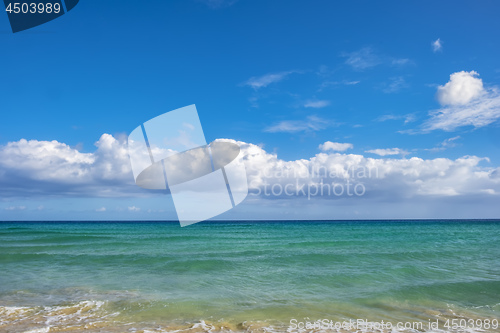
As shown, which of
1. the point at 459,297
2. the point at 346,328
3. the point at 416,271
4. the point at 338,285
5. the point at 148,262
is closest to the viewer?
the point at 346,328

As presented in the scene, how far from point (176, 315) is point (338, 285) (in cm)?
526

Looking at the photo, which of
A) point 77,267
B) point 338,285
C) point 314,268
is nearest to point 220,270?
point 314,268

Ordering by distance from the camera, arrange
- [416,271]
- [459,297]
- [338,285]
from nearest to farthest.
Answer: [459,297] < [338,285] < [416,271]

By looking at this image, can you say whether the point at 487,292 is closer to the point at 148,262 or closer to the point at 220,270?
the point at 220,270

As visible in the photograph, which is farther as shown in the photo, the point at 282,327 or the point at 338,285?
the point at 338,285

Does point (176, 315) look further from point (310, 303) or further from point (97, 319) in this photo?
point (310, 303)

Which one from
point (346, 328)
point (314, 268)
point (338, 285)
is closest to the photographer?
point (346, 328)

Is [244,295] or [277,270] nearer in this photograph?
[244,295]


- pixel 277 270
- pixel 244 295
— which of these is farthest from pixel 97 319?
pixel 277 270

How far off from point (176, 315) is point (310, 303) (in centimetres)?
331

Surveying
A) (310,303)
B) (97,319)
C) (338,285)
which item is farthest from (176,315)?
(338,285)

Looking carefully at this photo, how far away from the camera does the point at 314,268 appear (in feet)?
41.2

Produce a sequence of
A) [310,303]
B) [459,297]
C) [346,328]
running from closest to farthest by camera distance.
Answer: [346,328] < [310,303] < [459,297]

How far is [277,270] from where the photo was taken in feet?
39.9
